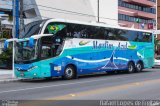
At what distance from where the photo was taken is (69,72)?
22.9m

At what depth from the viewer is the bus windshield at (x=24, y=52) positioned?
2086cm

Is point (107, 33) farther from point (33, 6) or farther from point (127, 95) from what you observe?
point (33, 6)

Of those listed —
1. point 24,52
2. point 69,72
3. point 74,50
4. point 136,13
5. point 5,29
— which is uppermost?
point 136,13

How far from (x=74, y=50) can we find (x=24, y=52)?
3403 mm

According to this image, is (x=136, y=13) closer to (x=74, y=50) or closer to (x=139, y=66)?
(x=139, y=66)

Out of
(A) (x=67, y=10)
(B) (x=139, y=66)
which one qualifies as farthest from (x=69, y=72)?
(A) (x=67, y=10)

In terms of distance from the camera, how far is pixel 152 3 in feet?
310

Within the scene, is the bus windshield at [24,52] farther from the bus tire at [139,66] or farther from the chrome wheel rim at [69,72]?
the bus tire at [139,66]

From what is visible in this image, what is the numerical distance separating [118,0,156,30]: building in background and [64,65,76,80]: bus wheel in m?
54.1

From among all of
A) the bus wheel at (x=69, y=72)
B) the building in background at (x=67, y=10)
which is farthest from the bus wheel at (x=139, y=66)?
the building in background at (x=67, y=10)

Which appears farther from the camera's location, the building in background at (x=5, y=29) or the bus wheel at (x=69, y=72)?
the building in background at (x=5, y=29)

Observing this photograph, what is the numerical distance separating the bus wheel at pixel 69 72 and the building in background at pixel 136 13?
54069mm

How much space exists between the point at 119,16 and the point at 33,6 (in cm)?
2629

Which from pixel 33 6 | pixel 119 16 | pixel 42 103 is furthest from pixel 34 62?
pixel 119 16
